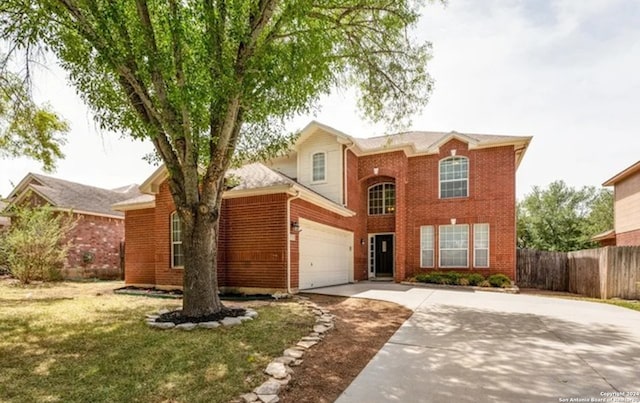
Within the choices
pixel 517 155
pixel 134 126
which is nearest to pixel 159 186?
pixel 134 126

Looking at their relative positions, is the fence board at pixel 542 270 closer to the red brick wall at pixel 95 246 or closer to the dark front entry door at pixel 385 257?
the dark front entry door at pixel 385 257

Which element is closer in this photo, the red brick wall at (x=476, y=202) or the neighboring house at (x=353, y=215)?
the neighboring house at (x=353, y=215)

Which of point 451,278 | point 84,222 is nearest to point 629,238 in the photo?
point 451,278

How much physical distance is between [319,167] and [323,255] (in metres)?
4.03

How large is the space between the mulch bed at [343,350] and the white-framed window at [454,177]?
8207 millimetres

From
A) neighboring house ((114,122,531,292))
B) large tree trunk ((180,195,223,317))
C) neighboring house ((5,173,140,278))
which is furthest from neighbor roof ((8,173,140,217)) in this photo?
large tree trunk ((180,195,223,317))

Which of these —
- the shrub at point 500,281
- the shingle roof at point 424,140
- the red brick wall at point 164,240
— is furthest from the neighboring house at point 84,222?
the shrub at point 500,281

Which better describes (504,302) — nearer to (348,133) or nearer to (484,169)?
(484,169)

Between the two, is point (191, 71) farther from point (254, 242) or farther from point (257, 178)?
point (254, 242)

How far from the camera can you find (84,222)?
58.6ft

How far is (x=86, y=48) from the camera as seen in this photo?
6074 millimetres

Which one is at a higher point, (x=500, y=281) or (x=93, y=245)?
(x=93, y=245)

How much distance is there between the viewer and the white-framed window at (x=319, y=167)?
47.4ft

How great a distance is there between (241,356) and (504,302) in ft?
26.3
